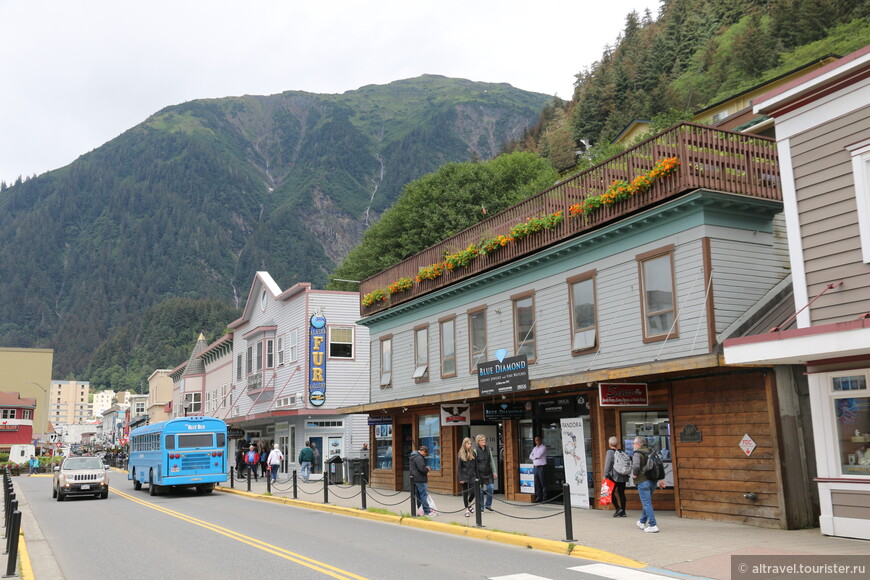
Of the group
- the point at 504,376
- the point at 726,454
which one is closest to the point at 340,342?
the point at 504,376

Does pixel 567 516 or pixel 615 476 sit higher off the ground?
pixel 615 476

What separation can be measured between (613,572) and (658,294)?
7356 millimetres

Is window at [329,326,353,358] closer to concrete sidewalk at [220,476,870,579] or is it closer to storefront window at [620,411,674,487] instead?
concrete sidewalk at [220,476,870,579]

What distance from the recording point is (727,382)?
49.2ft

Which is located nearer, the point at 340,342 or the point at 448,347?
the point at 448,347

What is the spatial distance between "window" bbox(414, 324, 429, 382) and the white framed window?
14480mm

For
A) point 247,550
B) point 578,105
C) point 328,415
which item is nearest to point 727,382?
point 247,550

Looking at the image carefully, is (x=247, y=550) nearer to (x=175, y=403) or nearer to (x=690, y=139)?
(x=690, y=139)

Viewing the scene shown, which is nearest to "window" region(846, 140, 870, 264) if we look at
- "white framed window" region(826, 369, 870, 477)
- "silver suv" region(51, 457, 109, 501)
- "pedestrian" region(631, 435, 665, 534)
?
"white framed window" region(826, 369, 870, 477)

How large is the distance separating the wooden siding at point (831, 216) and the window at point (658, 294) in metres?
3.26

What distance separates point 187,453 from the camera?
2817 centimetres

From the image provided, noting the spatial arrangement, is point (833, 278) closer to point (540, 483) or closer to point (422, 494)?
point (540, 483)

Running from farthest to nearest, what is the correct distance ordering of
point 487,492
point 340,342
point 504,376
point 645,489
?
point 340,342, point 504,376, point 487,492, point 645,489

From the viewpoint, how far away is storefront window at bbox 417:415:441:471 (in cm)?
2525
